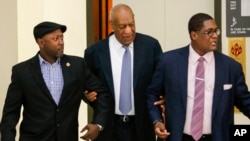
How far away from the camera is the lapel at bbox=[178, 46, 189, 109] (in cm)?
273

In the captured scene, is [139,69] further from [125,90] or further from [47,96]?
[47,96]

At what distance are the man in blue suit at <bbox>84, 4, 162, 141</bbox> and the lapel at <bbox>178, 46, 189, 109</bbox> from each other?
1.58 feet

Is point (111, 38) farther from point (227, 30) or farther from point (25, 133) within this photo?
point (227, 30)

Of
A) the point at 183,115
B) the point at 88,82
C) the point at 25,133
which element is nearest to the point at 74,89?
the point at 88,82

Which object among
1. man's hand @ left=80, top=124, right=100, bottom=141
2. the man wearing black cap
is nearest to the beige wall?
the man wearing black cap

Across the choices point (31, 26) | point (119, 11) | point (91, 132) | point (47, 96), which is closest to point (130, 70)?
point (119, 11)

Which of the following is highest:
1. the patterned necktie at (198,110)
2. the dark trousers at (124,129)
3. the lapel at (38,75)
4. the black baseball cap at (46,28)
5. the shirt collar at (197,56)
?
the black baseball cap at (46,28)

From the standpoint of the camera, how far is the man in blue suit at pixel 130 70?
10.6 ft

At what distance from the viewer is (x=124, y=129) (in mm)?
3225

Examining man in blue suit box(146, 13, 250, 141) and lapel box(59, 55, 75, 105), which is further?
lapel box(59, 55, 75, 105)

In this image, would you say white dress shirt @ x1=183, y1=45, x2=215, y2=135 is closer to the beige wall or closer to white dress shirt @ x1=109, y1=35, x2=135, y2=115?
white dress shirt @ x1=109, y1=35, x2=135, y2=115

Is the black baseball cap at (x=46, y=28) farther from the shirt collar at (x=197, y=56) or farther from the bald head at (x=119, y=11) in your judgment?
the shirt collar at (x=197, y=56)

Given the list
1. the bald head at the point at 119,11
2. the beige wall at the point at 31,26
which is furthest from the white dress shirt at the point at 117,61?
the beige wall at the point at 31,26

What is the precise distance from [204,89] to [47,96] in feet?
3.23
